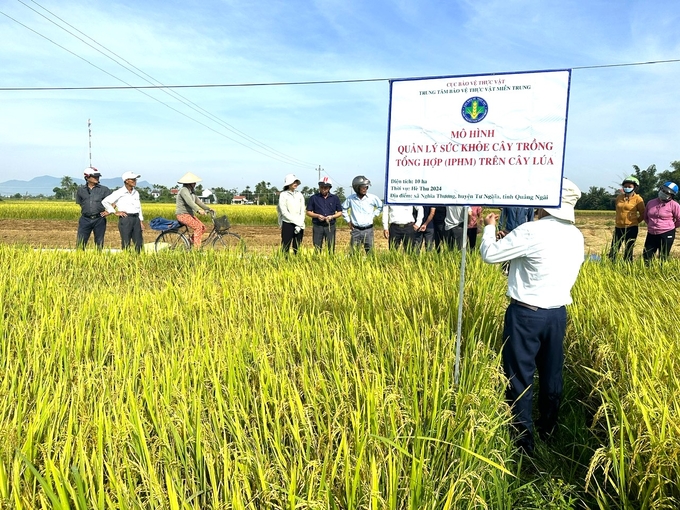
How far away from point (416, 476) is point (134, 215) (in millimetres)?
7458

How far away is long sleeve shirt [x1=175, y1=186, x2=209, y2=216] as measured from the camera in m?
7.55

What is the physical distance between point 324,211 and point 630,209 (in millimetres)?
4537

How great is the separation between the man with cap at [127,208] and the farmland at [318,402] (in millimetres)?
3273

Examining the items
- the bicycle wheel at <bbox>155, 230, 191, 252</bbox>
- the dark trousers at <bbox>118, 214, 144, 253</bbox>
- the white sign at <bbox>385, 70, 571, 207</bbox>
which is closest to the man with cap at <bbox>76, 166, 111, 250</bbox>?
the dark trousers at <bbox>118, 214, 144, 253</bbox>

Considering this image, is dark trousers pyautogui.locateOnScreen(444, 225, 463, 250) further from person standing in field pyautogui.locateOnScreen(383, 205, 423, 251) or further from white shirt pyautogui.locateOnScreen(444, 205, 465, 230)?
person standing in field pyautogui.locateOnScreen(383, 205, 423, 251)

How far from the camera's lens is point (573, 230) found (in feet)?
8.52

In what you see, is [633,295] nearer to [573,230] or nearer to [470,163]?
[573,230]

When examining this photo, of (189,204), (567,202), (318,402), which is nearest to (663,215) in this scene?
(567,202)

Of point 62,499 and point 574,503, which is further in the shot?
point 574,503

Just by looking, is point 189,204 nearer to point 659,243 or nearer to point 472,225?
point 472,225

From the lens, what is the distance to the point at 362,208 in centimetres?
712

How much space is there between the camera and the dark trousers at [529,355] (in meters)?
2.54

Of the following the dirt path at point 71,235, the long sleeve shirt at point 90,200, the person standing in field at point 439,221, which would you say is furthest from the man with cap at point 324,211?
the dirt path at point 71,235

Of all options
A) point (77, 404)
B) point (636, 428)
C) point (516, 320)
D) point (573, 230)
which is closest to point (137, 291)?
point (77, 404)
